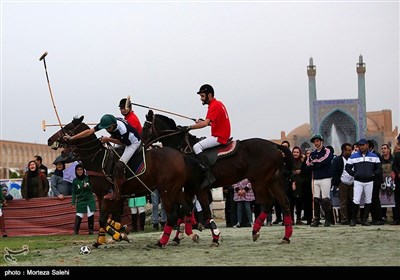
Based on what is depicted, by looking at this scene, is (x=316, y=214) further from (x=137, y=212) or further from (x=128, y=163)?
(x=128, y=163)

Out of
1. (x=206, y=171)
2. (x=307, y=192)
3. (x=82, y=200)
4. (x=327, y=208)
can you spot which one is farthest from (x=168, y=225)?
(x=307, y=192)

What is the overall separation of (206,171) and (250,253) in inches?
98.5

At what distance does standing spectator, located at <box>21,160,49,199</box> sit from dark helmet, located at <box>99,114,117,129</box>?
365 inches

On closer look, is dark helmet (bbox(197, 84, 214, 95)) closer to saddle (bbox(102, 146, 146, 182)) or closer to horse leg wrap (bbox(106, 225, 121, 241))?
saddle (bbox(102, 146, 146, 182))

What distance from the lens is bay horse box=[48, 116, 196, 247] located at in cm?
1253

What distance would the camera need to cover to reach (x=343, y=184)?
773 inches

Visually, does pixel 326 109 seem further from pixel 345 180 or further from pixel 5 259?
pixel 5 259

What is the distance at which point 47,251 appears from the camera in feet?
41.0

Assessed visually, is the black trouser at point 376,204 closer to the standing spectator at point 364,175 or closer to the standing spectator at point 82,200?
the standing spectator at point 364,175

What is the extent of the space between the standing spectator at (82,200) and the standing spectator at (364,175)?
6.58 metres

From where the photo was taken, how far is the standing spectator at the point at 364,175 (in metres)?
18.3

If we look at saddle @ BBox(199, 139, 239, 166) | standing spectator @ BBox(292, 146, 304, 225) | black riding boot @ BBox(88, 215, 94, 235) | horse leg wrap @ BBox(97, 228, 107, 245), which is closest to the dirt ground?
horse leg wrap @ BBox(97, 228, 107, 245)

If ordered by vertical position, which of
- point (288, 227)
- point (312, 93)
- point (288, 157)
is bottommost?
point (288, 227)

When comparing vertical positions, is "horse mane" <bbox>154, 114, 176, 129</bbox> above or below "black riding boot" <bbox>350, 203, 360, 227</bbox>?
above
